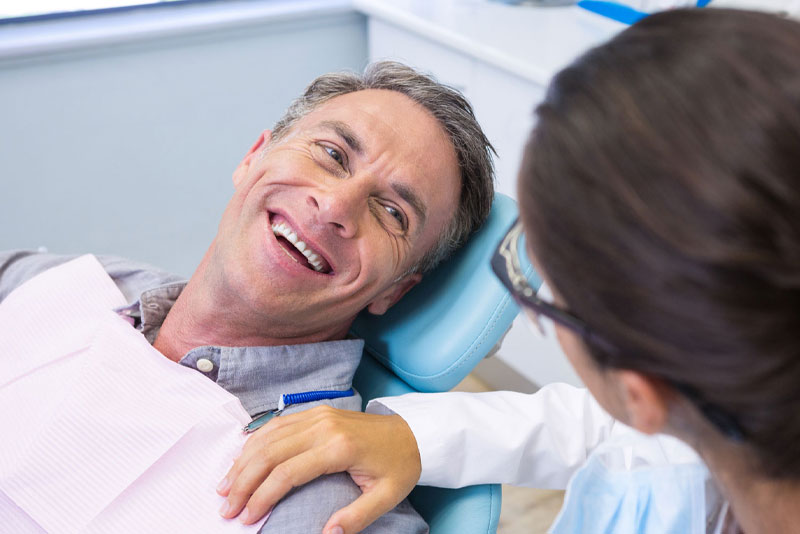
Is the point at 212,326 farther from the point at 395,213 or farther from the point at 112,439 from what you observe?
the point at 395,213

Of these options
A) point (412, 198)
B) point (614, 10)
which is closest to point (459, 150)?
point (412, 198)

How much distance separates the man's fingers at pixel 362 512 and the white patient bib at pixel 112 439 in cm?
13

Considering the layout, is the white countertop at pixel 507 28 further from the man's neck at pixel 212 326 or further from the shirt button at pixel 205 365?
the shirt button at pixel 205 365

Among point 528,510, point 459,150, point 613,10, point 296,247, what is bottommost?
point 528,510

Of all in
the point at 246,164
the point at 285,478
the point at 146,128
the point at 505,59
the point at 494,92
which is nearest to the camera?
the point at 285,478

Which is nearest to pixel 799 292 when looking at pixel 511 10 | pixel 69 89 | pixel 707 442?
pixel 707 442

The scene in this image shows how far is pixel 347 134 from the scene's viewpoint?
1.32 meters

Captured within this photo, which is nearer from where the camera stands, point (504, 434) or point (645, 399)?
point (645, 399)

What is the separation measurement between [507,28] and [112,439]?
162cm

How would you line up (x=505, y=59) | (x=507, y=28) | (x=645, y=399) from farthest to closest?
(x=507, y=28) → (x=505, y=59) → (x=645, y=399)

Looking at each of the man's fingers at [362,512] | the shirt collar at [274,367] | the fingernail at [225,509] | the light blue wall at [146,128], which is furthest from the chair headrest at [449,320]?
the light blue wall at [146,128]

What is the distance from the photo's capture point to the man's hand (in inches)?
38.6

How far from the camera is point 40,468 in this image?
3.57ft

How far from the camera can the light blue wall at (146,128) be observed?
2266 mm
